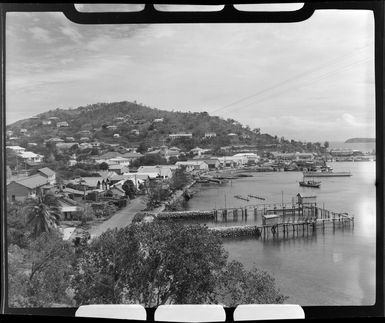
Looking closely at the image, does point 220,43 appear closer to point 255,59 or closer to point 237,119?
point 255,59

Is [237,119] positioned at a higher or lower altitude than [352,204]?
higher

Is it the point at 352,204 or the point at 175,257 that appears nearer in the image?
the point at 352,204

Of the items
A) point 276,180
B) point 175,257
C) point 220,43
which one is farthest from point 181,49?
point 175,257

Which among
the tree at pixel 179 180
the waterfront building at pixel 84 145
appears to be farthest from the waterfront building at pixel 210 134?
the waterfront building at pixel 84 145

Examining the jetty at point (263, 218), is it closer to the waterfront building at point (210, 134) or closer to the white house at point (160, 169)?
the white house at point (160, 169)

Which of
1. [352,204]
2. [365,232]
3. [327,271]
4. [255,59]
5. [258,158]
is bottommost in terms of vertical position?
[327,271]

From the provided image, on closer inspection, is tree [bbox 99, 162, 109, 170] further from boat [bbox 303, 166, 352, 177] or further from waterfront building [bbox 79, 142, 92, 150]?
boat [bbox 303, 166, 352, 177]
